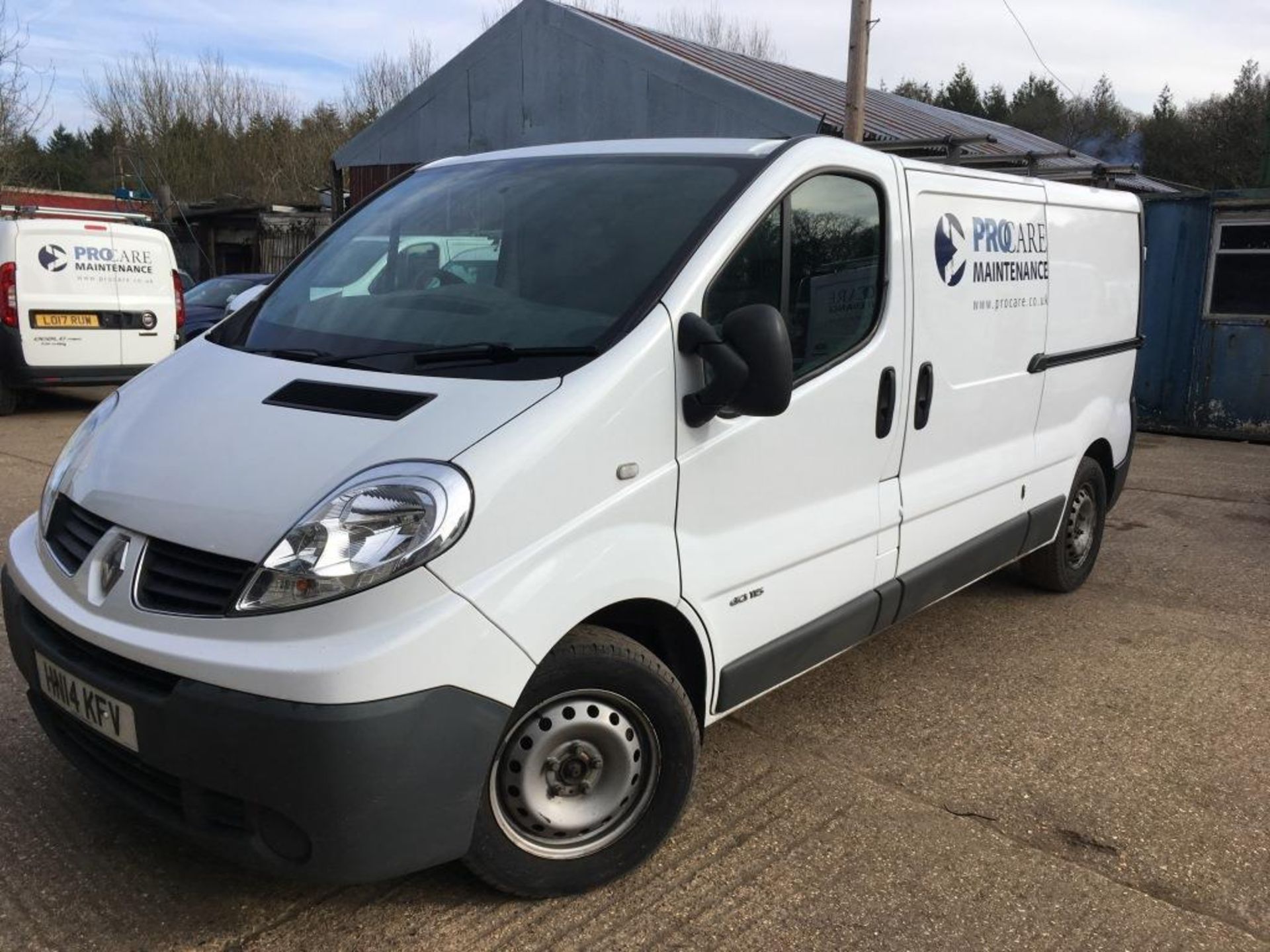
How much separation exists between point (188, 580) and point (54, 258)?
9013mm

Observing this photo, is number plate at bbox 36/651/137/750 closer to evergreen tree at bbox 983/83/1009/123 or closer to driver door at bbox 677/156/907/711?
driver door at bbox 677/156/907/711

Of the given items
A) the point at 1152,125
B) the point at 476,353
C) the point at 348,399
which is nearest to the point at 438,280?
the point at 476,353

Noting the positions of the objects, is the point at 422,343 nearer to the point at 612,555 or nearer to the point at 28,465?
the point at 612,555

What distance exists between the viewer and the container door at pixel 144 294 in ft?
33.9

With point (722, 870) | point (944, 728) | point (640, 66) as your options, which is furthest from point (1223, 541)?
point (640, 66)

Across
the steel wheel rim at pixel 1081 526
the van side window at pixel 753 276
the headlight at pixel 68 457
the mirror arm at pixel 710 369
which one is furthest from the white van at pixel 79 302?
the mirror arm at pixel 710 369

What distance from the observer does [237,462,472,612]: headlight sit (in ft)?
7.27

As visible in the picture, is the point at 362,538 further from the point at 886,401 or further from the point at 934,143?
the point at 934,143

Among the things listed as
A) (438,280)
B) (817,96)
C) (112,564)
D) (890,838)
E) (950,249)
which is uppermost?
(817,96)

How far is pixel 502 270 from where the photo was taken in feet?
10.0

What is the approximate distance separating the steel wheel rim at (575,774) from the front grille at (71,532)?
3.67 ft

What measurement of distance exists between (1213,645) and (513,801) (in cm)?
353

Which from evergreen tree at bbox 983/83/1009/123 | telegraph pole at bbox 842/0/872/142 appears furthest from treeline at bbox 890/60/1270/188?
telegraph pole at bbox 842/0/872/142

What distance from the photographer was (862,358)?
3307 mm
